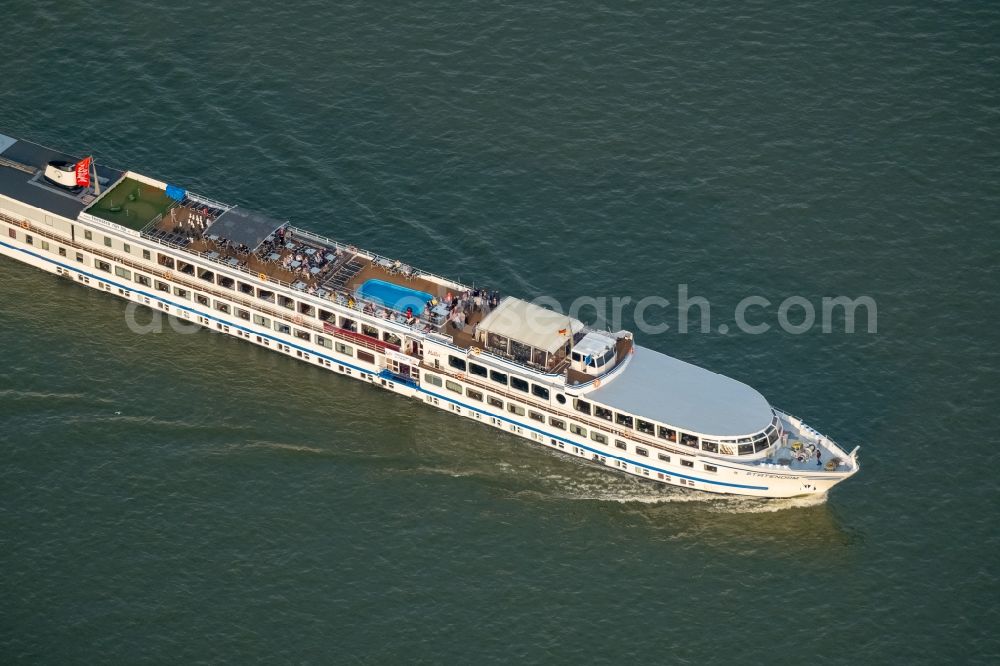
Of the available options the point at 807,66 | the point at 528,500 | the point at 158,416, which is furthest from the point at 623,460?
the point at 807,66

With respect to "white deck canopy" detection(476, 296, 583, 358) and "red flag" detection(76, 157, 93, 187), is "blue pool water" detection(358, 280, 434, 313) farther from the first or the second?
"red flag" detection(76, 157, 93, 187)

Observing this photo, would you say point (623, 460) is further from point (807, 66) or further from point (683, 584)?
point (807, 66)

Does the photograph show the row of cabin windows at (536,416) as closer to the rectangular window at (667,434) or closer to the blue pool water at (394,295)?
the rectangular window at (667,434)

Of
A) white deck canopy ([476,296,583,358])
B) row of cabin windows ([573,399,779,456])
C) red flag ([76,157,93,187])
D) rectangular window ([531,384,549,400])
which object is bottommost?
row of cabin windows ([573,399,779,456])

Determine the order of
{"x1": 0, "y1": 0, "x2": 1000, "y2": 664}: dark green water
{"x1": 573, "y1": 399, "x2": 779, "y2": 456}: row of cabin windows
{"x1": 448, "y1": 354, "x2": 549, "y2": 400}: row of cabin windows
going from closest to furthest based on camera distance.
→ {"x1": 0, "y1": 0, "x2": 1000, "y2": 664}: dark green water < {"x1": 573, "y1": 399, "x2": 779, "y2": 456}: row of cabin windows < {"x1": 448, "y1": 354, "x2": 549, "y2": 400}: row of cabin windows

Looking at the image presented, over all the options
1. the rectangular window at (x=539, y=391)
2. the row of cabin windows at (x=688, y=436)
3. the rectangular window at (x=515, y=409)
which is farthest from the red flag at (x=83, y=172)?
the row of cabin windows at (x=688, y=436)

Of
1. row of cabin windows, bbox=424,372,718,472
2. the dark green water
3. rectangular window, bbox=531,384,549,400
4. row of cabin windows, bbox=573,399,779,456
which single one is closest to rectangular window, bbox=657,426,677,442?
row of cabin windows, bbox=573,399,779,456
